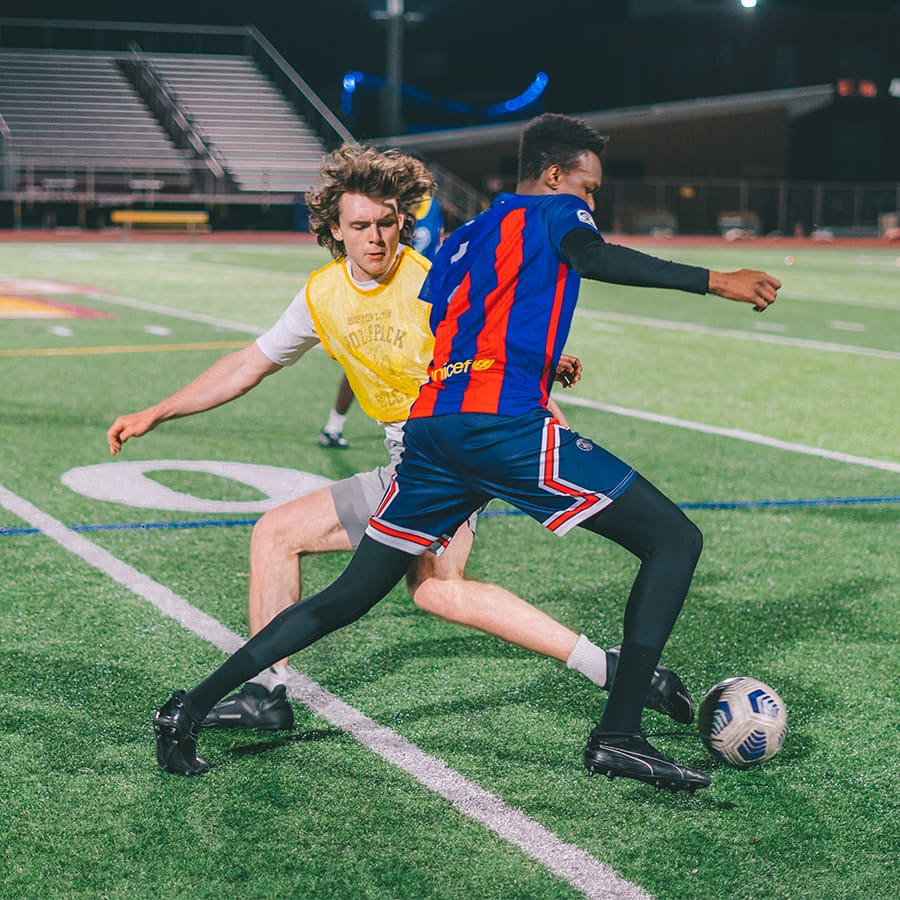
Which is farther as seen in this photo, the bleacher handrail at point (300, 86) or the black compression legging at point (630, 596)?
the bleacher handrail at point (300, 86)

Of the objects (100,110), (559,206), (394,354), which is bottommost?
(394,354)

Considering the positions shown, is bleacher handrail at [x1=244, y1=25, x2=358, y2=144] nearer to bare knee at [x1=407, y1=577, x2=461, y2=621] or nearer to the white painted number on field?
the white painted number on field

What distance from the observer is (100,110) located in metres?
45.2

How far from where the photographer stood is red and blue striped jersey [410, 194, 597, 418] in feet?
11.4

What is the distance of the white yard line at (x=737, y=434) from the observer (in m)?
8.53

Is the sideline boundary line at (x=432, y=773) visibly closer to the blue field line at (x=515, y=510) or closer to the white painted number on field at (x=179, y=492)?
the blue field line at (x=515, y=510)

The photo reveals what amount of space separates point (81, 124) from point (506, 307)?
143 feet

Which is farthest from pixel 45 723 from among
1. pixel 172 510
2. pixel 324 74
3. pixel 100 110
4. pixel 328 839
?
pixel 324 74

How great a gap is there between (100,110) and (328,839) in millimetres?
44994

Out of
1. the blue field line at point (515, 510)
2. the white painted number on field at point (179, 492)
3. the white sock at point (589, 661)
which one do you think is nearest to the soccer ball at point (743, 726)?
the white sock at point (589, 661)

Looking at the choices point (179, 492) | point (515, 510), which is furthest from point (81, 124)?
point (515, 510)

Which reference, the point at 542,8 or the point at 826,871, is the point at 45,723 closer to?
the point at 826,871

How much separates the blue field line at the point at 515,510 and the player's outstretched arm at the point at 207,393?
2490mm

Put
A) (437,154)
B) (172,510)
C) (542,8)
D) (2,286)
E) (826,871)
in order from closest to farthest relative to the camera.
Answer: (826,871) → (172,510) → (2,286) → (437,154) → (542,8)
